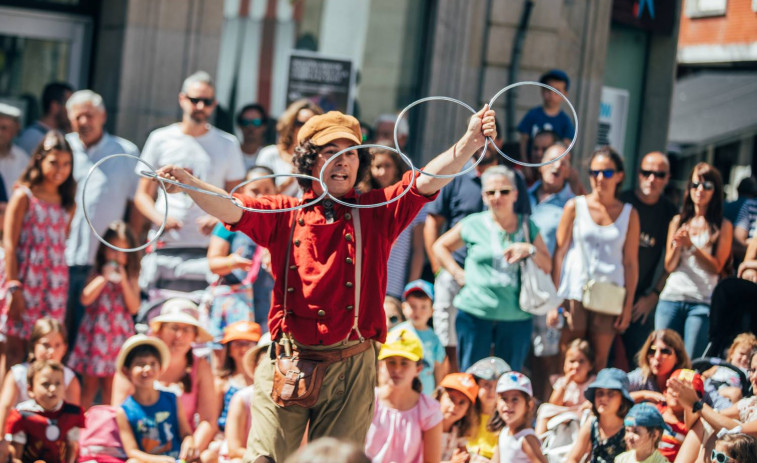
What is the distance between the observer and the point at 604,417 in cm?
689

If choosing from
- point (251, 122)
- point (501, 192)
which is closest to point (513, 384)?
point (501, 192)

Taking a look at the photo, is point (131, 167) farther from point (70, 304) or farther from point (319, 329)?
point (319, 329)

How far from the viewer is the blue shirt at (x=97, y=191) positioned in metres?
8.44

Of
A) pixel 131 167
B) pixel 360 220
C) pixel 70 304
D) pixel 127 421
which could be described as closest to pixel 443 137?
pixel 131 167

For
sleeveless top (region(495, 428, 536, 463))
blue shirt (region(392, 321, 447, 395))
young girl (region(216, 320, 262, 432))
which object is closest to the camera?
sleeveless top (region(495, 428, 536, 463))

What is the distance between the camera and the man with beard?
27.5ft

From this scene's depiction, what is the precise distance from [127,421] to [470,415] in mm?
1970

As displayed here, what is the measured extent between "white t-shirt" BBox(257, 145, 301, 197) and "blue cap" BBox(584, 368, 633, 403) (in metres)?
2.55

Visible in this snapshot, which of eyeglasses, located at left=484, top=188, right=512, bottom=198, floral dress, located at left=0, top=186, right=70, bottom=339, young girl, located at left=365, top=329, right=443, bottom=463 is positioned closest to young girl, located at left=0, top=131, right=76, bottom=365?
floral dress, located at left=0, top=186, right=70, bottom=339

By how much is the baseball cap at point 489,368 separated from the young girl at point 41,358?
2.34m

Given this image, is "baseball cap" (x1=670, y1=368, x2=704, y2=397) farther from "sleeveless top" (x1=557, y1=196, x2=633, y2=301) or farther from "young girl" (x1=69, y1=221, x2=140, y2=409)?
"young girl" (x1=69, y1=221, x2=140, y2=409)

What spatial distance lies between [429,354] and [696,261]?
186cm

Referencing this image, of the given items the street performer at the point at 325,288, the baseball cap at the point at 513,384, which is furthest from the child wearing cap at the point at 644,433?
the street performer at the point at 325,288

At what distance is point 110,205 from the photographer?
8484 mm
